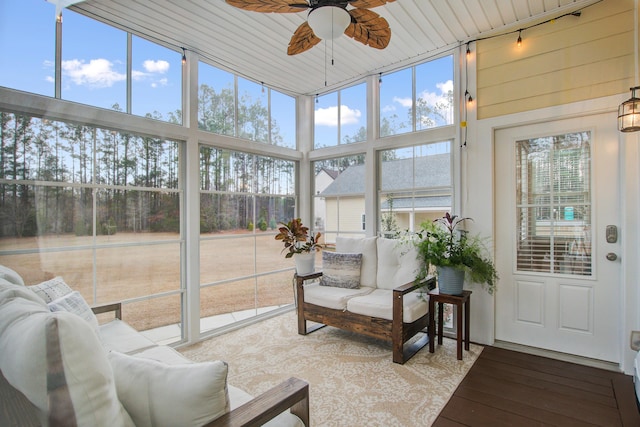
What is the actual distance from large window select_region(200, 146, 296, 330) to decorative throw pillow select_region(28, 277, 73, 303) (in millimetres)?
1398

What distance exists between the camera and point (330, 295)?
3201mm

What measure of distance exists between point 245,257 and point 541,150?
332 centimetres

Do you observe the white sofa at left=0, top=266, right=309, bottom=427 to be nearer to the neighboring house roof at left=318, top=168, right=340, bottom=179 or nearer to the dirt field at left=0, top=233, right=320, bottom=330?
the dirt field at left=0, top=233, right=320, bottom=330

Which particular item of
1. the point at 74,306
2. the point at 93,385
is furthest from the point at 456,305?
the point at 74,306

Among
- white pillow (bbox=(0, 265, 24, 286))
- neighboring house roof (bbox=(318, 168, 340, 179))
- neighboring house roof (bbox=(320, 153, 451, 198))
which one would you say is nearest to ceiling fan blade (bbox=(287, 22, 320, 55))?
neighboring house roof (bbox=(320, 153, 451, 198))

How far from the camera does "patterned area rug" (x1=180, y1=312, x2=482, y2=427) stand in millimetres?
2057

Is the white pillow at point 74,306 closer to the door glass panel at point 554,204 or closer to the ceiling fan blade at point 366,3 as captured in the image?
the ceiling fan blade at point 366,3

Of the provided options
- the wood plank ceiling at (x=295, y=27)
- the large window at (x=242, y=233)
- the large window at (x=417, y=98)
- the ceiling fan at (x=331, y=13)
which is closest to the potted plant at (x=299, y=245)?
the large window at (x=242, y=233)

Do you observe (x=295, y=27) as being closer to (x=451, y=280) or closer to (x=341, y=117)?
(x=341, y=117)

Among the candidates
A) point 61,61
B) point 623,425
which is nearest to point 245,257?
point 61,61

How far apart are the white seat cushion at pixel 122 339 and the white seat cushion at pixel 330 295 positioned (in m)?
1.65

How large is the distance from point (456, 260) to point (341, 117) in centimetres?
244

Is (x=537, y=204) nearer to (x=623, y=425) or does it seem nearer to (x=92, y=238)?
(x=623, y=425)

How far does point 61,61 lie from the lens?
2.32 meters
